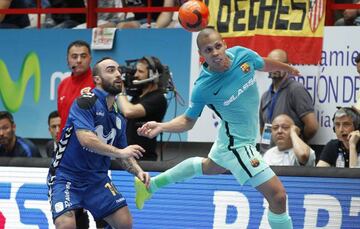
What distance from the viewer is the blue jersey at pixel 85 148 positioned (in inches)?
436

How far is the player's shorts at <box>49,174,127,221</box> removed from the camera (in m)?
11.1

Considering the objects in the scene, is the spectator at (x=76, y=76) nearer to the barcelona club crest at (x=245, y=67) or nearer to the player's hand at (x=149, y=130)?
the player's hand at (x=149, y=130)

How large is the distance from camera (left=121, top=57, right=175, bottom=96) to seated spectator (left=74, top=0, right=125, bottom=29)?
6.97ft

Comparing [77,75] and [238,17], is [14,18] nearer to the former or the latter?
[77,75]

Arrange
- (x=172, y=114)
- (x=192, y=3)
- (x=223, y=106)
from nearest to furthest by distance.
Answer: (x=223, y=106), (x=192, y=3), (x=172, y=114)

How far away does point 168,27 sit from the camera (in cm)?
1480

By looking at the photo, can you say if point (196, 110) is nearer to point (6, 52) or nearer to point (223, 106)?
point (223, 106)

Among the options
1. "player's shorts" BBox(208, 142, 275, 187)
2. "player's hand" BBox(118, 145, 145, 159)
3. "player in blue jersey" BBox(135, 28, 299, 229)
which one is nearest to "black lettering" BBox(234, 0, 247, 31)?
"player in blue jersey" BBox(135, 28, 299, 229)

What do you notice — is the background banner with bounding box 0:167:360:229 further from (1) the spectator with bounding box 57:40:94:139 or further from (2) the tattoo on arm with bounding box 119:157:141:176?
(2) the tattoo on arm with bounding box 119:157:141:176

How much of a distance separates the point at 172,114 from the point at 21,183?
2.29 metres

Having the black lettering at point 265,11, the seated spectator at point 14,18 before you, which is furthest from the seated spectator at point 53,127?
the black lettering at point 265,11

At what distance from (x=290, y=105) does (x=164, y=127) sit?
2425mm

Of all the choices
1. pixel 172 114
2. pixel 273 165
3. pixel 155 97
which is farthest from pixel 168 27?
pixel 273 165

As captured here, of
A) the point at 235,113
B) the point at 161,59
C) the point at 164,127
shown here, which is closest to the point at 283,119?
the point at 235,113
